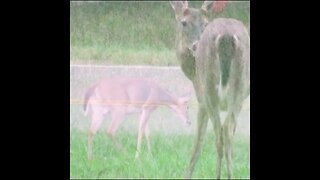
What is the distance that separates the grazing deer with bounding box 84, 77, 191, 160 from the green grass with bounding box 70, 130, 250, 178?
31mm

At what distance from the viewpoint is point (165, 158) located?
10.4 feet

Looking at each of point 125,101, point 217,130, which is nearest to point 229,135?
point 217,130

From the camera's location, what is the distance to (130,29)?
314cm

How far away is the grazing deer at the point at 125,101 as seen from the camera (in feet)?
10.3

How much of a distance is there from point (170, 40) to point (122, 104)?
346 millimetres

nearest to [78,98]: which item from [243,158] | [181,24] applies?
[181,24]

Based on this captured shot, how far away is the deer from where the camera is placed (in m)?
3.11

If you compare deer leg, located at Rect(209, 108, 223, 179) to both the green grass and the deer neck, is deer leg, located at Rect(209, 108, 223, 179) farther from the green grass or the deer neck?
the deer neck

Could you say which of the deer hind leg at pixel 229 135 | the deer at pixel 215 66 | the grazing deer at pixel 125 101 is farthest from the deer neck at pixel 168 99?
the deer hind leg at pixel 229 135

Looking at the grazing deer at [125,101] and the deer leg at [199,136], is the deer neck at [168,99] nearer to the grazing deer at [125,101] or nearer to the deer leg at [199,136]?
the grazing deer at [125,101]

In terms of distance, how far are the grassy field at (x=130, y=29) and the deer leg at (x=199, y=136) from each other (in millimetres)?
301

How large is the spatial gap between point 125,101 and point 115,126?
0.12 meters

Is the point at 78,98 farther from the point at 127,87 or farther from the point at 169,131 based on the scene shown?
the point at 169,131

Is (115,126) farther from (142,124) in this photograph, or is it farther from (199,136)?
(199,136)
